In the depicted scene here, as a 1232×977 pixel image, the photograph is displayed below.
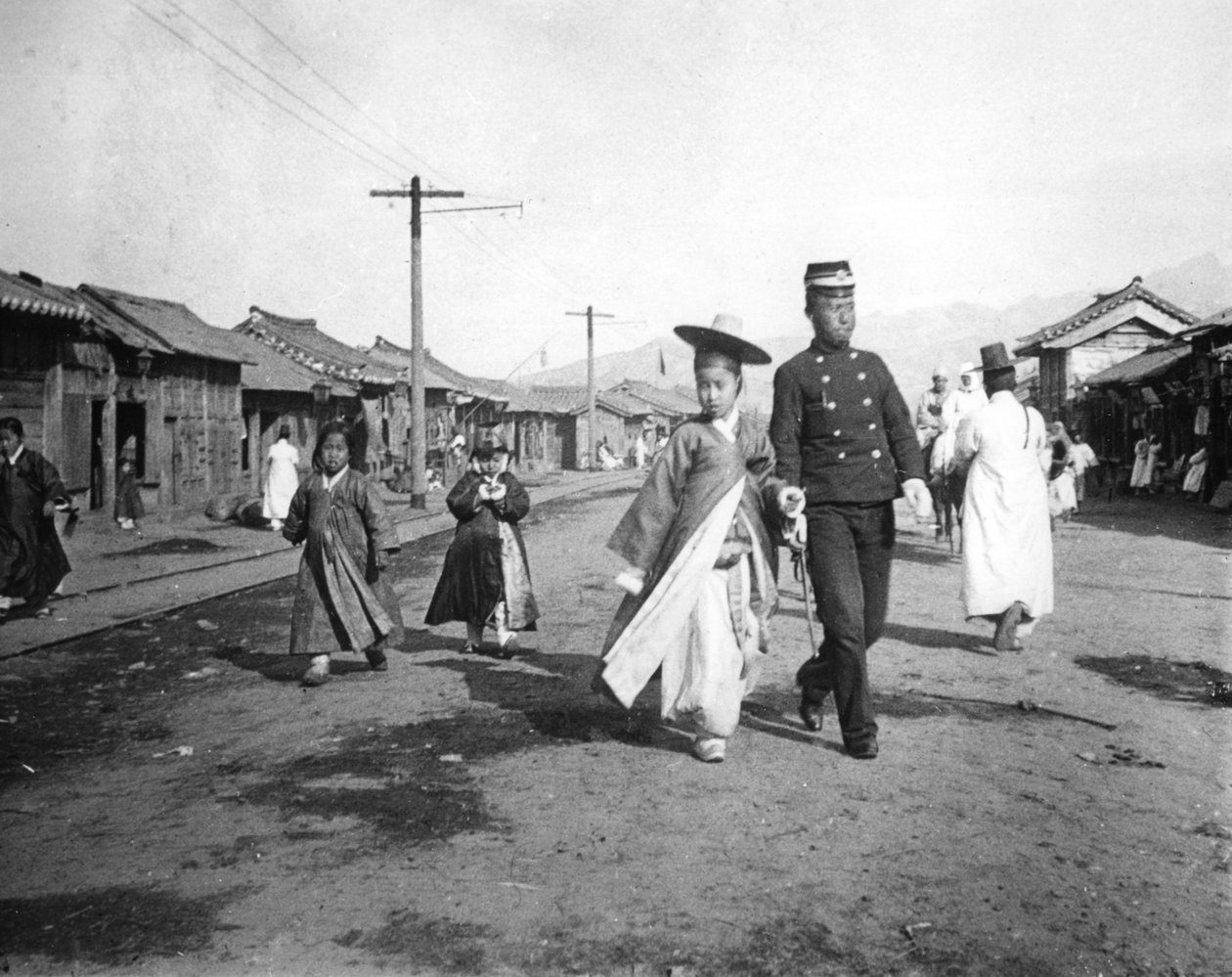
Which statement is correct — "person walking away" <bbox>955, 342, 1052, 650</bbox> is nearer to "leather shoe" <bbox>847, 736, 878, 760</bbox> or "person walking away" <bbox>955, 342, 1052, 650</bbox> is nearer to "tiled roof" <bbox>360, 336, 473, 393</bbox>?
"leather shoe" <bbox>847, 736, 878, 760</bbox>

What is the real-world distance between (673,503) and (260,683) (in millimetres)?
3236

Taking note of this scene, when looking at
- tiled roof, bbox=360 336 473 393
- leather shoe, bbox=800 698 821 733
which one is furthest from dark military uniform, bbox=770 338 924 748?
tiled roof, bbox=360 336 473 393

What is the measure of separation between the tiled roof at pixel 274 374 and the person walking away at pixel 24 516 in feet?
51.9

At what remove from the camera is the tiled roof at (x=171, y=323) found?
21766 mm

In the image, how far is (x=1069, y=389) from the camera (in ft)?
110

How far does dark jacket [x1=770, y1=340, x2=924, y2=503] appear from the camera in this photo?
15.9 feet

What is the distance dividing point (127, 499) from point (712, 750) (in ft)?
51.8

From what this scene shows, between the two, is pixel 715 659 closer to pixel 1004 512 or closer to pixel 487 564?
pixel 487 564

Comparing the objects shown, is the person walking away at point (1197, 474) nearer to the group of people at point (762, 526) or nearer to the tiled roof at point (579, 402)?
the group of people at point (762, 526)

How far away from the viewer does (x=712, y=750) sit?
4.65 meters

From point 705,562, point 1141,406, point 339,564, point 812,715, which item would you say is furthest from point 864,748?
point 1141,406

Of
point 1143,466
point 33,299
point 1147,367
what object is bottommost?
point 1143,466

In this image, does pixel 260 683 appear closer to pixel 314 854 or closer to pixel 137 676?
pixel 137 676

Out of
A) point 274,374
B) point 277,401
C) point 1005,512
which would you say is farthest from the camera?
point 277,401
